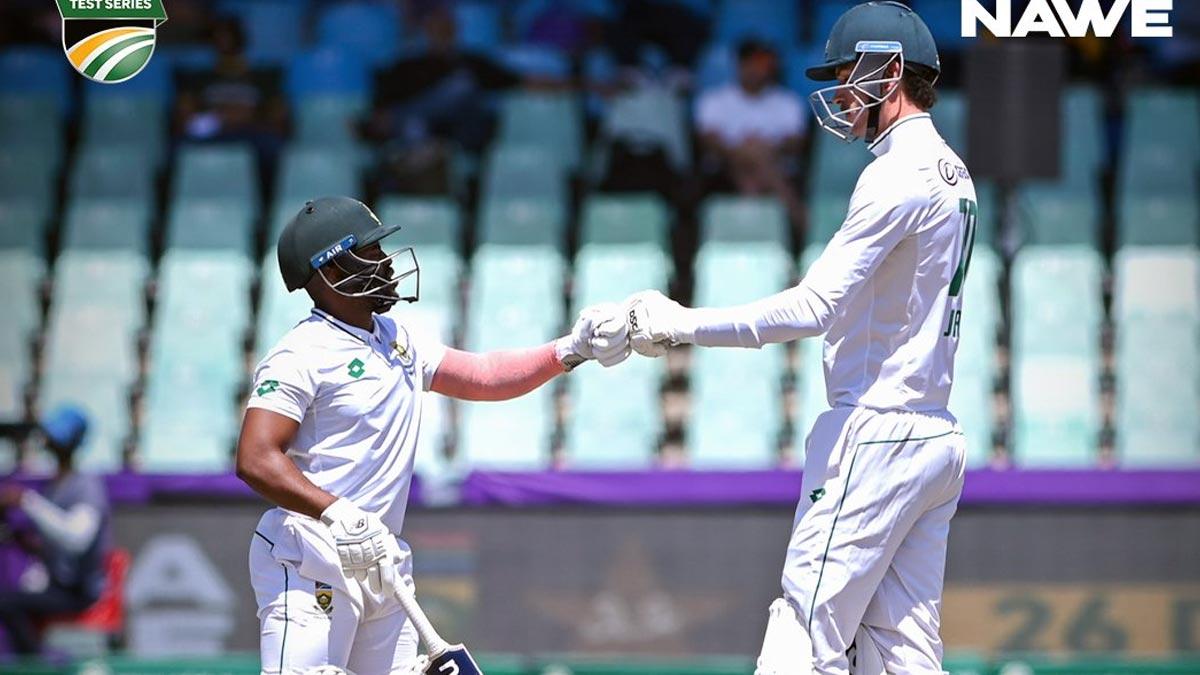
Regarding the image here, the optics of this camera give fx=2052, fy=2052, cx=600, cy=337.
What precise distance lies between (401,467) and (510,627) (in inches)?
181

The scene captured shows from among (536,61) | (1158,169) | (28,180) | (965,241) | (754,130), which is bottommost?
(965,241)

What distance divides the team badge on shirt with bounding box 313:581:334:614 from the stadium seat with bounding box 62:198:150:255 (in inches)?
278

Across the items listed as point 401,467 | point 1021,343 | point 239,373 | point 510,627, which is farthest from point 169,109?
point 401,467

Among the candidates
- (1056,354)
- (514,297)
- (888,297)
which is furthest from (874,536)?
(514,297)

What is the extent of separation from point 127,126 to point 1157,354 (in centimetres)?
665

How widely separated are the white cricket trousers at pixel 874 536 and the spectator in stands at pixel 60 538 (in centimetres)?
561

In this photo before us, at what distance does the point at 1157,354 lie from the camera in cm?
1134

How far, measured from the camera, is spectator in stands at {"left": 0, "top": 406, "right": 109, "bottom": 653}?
10.3 metres

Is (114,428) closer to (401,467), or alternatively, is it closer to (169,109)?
(169,109)

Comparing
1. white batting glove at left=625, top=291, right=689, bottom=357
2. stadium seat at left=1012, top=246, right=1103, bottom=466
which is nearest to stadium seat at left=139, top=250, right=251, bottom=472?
stadium seat at left=1012, top=246, right=1103, bottom=466

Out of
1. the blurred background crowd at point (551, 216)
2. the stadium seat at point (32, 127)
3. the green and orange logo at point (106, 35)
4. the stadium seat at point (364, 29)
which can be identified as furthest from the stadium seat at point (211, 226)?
the green and orange logo at point (106, 35)

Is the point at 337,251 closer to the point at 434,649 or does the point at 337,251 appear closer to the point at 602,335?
the point at 602,335

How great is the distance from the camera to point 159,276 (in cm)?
1241

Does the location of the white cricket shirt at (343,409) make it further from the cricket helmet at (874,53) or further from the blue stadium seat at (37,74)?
the blue stadium seat at (37,74)
